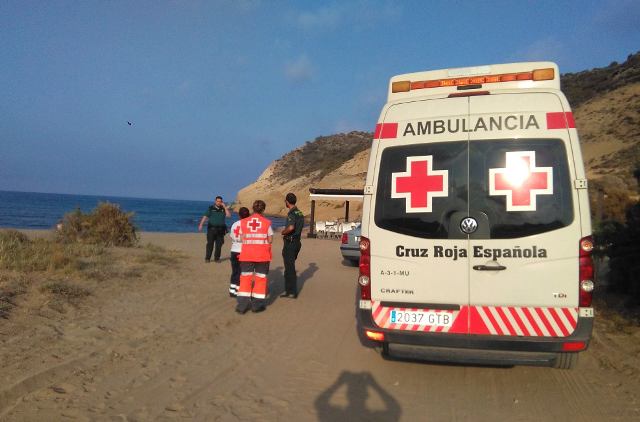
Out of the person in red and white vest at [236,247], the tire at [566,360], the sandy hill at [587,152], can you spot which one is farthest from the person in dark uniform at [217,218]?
the sandy hill at [587,152]

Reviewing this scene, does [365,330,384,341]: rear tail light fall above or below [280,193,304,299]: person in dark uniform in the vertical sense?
below

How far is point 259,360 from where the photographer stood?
219 inches

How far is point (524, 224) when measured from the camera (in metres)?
4.38

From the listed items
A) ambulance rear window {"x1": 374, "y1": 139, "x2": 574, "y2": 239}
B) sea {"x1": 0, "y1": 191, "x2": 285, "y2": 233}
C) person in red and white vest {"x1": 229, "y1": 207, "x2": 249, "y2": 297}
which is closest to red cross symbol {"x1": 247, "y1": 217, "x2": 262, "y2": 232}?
person in red and white vest {"x1": 229, "y1": 207, "x2": 249, "y2": 297}

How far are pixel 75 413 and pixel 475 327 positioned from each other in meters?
3.52

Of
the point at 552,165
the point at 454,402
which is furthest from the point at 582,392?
the point at 552,165

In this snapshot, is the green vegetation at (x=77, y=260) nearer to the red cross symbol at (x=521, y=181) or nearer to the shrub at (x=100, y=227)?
the shrub at (x=100, y=227)

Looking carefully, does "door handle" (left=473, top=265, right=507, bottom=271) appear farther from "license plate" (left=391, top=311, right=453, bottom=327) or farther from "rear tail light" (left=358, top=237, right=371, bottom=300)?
"rear tail light" (left=358, top=237, right=371, bottom=300)

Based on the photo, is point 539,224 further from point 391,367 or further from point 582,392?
point 391,367

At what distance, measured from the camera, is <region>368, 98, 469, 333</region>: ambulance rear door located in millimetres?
4566

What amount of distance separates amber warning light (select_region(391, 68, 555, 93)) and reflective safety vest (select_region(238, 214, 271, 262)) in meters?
3.35

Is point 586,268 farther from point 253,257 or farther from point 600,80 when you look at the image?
point 600,80

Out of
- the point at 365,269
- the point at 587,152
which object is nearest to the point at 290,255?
the point at 365,269

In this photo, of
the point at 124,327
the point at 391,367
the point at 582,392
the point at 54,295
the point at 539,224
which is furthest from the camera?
the point at 54,295
